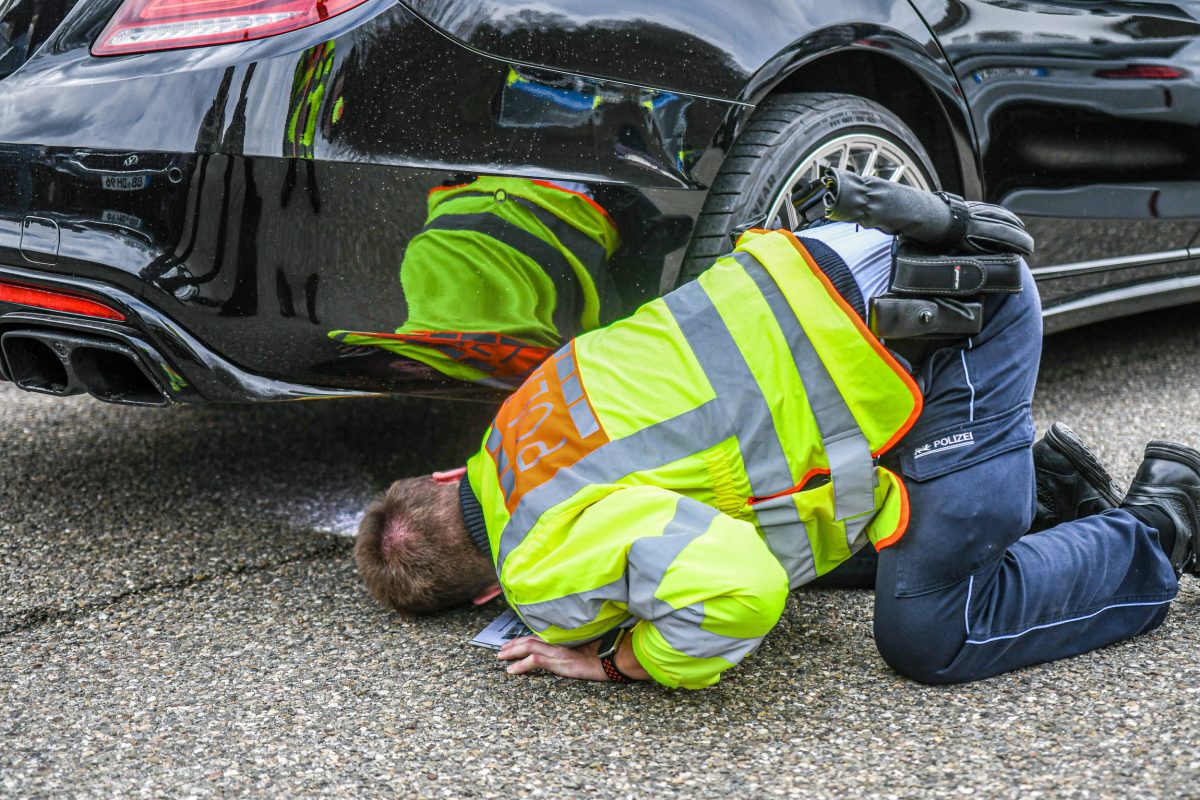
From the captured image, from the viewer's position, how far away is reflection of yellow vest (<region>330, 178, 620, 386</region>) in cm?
242

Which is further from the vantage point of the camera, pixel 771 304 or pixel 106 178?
pixel 106 178

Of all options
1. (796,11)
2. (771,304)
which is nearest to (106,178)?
(771,304)

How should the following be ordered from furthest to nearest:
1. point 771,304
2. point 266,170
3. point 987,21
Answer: point 987,21 < point 266,170 < point 771,304

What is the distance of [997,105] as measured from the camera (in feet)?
10.1

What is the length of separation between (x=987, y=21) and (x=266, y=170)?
1795 millimetres

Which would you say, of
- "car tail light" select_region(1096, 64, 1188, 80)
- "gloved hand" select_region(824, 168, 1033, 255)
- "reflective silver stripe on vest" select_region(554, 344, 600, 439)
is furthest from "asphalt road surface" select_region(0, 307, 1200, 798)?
"car tail light" select_region(1096, 64, 1188, 80)

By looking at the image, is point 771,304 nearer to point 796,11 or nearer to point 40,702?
point 796,11

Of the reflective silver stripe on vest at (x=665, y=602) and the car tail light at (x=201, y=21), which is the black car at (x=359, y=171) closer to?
the car tail light at (x=201, y=21)

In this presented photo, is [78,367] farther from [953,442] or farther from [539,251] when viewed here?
[953,442]

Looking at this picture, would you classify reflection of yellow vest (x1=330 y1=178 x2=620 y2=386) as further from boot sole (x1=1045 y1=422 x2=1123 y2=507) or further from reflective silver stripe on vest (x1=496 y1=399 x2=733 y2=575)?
boot sole (x1=1045 y1=422 x2=1123 y2=507)

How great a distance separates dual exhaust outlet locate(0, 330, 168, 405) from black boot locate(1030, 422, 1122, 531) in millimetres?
1835

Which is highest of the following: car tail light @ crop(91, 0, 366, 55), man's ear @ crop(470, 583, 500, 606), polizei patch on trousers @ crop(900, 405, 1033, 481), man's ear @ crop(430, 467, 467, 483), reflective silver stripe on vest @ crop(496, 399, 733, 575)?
car tail light @ crop(91, 0, 366, 55)

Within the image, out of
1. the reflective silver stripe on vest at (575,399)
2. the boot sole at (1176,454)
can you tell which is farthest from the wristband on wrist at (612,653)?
the boot sole at (1176,454)

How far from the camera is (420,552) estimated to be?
2330 mm
